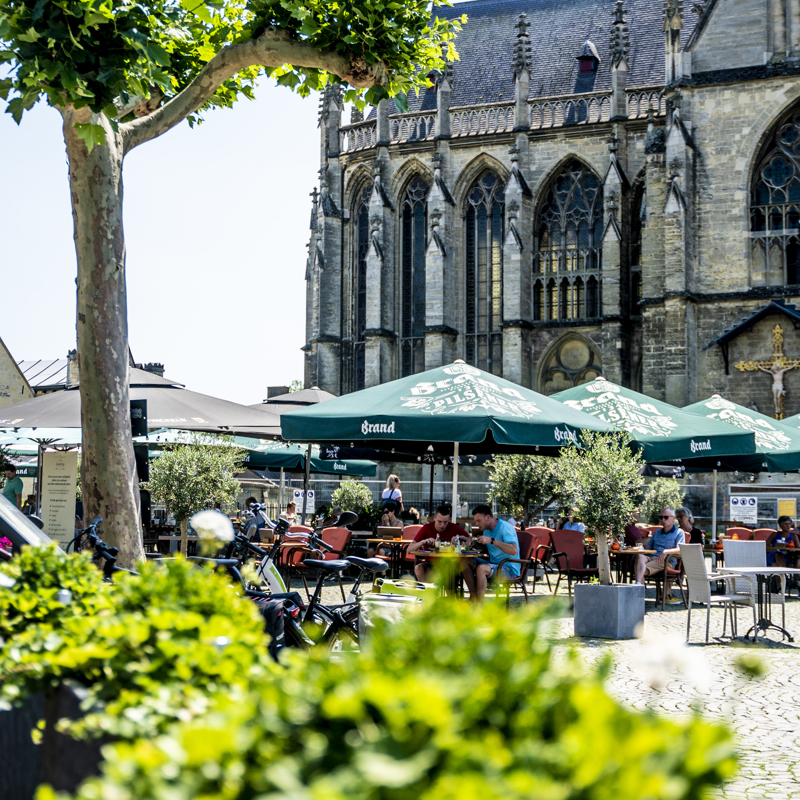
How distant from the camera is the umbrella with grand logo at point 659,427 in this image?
12703 millimetres

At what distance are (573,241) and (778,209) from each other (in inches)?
292

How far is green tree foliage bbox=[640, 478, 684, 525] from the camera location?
2184cm

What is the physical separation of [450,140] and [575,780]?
34.8 metres

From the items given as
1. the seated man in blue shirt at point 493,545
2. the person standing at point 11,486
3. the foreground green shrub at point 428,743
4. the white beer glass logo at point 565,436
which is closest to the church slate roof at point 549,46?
the person standing at point 11,486

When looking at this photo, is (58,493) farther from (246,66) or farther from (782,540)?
(782,540)

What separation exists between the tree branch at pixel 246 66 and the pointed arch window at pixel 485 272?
26.5 metres

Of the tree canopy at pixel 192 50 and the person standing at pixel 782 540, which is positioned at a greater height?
the tree canopy at pixel 192 50

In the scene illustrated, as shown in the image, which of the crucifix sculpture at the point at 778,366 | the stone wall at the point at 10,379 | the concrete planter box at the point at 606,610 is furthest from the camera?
the stone wall at the point at 10,379

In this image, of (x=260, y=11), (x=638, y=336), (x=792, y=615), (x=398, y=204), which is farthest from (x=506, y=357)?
(x=260, y=11)

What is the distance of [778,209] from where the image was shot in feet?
91.8

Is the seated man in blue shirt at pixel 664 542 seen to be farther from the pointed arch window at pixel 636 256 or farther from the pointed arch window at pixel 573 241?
the pointed arch window at pixel 573 241

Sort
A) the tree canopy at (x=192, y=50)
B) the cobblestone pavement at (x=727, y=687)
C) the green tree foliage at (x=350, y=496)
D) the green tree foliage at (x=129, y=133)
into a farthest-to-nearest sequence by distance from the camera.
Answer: the green tree foliage at (x=350, y=496) → the green tree foliage at (x=129, y=133) → the tree canopy at (x=192, y=50) → the cobblestone pavement at (x=727, y=687)

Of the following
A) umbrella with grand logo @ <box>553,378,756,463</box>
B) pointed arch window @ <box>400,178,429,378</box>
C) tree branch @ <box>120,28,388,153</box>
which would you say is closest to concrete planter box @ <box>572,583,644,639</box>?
umbrella with grand logo @ <box>553,378,756,463</box>

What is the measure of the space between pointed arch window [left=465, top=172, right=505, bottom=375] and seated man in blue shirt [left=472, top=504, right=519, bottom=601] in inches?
948
